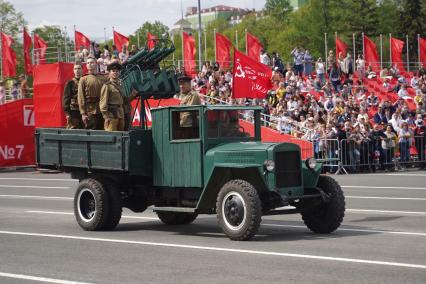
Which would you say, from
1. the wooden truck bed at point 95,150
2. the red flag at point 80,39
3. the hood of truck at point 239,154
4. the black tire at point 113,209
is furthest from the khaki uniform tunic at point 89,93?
the red flag at point 80,39

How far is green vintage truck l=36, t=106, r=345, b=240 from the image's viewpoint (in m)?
13.2

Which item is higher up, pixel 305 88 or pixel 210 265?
pixel 305 88

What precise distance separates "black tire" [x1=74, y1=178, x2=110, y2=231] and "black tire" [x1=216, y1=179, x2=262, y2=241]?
7.75ft

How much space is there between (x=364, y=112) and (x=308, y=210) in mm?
19963

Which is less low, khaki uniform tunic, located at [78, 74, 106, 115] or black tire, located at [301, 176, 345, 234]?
khaki uniform tunic, located at [78, 74, 106, 115]

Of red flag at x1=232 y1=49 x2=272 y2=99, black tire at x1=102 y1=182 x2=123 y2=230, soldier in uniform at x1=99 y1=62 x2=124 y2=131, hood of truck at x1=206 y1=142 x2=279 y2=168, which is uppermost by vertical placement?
red flag at x1=232 y1=49 x2=272 y2=99

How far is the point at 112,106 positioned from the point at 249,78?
16.9 meters

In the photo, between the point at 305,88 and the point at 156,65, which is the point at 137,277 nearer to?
the point at 156,65

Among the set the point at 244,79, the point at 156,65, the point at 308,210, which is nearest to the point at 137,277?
the point at 308,210

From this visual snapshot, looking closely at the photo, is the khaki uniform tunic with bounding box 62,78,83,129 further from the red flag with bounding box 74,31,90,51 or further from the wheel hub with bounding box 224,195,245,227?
the red flag with bounding box 74,31,90,51

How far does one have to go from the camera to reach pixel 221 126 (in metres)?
14.1

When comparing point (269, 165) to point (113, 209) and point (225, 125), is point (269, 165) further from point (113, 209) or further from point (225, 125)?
point (113, 209)

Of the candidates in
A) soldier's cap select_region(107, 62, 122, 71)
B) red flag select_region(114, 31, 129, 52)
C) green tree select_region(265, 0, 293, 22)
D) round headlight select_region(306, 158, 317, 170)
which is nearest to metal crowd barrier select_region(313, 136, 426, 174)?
soldier's cap select_region(107, 62, 122, 71)

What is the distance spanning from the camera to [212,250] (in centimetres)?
1214
